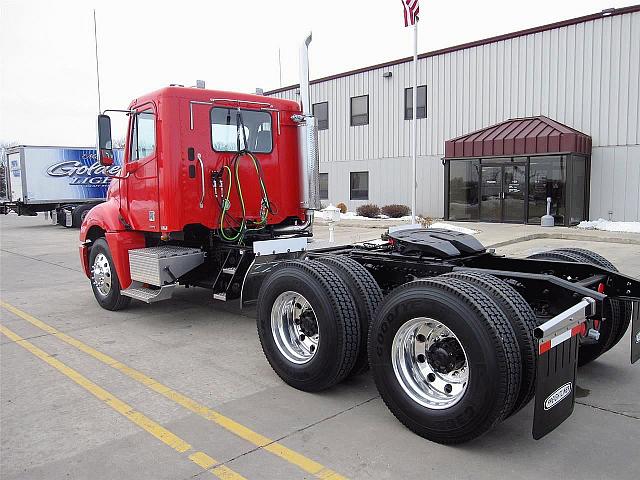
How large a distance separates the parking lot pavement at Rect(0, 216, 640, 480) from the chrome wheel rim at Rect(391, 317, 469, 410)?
0.32 meters

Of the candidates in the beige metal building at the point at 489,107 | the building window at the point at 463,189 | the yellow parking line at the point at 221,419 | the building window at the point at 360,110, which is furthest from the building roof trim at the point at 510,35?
the yellow parking line at the point at 221,419

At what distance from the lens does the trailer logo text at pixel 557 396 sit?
10.7ft

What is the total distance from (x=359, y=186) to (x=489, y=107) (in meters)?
7.36

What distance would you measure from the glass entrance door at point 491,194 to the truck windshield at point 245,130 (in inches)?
556

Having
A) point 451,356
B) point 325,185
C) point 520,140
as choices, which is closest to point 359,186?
point 325,185

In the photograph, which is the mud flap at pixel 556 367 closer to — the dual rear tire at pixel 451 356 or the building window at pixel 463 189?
the dual rear tire at pixel 451 356

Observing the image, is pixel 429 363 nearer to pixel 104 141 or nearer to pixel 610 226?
pixel 104 141

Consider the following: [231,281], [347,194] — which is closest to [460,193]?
[347,194]

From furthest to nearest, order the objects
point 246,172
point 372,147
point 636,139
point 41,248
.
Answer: point 372,147
point 636,139
point 41,248
point 246,172

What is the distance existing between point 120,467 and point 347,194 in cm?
2376

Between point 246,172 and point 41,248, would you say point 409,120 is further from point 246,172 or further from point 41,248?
point 246,172

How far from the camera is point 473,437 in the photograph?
3.51m

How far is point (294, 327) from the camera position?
16.3 feet

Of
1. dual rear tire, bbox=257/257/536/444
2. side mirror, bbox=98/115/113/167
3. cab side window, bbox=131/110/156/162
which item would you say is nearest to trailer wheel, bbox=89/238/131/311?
side mirror, bbox=98/115/113/167
